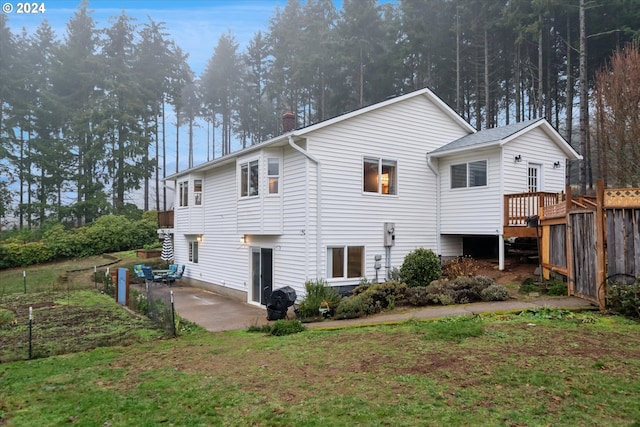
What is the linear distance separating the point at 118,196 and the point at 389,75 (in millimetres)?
24369

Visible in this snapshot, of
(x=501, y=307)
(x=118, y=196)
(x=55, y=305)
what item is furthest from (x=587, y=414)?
(x=118, y=196)

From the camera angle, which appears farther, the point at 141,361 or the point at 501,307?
the point at 501,307

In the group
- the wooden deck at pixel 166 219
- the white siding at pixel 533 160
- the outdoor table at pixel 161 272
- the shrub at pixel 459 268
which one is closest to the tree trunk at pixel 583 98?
the white siding at pixel 533 160

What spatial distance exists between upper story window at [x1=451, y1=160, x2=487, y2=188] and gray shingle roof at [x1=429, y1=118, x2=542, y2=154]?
0.70 m

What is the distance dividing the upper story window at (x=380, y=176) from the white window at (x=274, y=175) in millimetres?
2822

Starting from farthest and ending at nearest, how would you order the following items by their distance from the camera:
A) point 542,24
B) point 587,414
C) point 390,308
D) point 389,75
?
point 389,75 → point 542,24 → point 390,308 → point 587,414

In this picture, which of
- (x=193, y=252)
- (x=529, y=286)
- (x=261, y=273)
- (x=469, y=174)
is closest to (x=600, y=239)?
(x=529, y=286)

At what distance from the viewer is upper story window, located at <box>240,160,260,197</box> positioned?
13305 millimetres

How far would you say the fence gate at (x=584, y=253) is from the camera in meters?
8.72

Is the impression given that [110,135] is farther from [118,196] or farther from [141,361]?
[141,361]

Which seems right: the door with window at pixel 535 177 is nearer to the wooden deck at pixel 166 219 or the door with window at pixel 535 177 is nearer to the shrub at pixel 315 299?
the shrub at pixel 315 299

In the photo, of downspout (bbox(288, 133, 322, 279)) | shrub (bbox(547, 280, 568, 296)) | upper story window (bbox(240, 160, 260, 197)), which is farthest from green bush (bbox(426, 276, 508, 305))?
upper story window (bbox(240, 160, 260, 197))

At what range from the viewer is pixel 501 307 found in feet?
30.9

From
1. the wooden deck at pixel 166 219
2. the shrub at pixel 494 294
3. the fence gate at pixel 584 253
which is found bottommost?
the shrub at pixel 494 294
